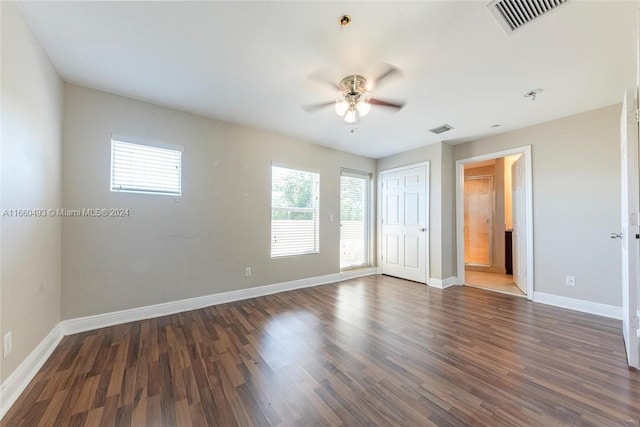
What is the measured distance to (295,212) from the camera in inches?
165

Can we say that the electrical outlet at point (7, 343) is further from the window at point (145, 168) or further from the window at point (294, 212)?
the window at point (294, 212)

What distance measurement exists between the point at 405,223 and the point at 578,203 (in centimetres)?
238

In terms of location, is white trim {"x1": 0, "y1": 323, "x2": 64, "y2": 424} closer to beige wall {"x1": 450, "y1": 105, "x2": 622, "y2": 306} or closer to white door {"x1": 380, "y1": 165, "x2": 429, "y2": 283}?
white door {"x1": 380, "y1": 165, "x2": 429, "y2": 283}

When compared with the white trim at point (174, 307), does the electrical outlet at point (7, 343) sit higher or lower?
higher

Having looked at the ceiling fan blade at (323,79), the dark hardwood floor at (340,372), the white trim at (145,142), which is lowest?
the dark hardwood floor at (340,372)

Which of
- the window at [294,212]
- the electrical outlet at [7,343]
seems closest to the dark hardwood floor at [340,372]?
the electrical outlet at [7,343]

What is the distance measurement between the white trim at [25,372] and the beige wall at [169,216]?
38 cm

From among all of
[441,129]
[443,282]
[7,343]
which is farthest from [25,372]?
[441,129]

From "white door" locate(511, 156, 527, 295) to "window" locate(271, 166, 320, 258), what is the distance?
329 cm

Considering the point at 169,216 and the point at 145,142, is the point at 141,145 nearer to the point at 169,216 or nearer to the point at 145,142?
the point at 145,142

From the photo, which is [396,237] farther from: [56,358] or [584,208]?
[56,358]

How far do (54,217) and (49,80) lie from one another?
1233mm

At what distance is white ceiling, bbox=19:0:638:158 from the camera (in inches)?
64.3

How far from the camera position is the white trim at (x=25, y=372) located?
148 centimetres
